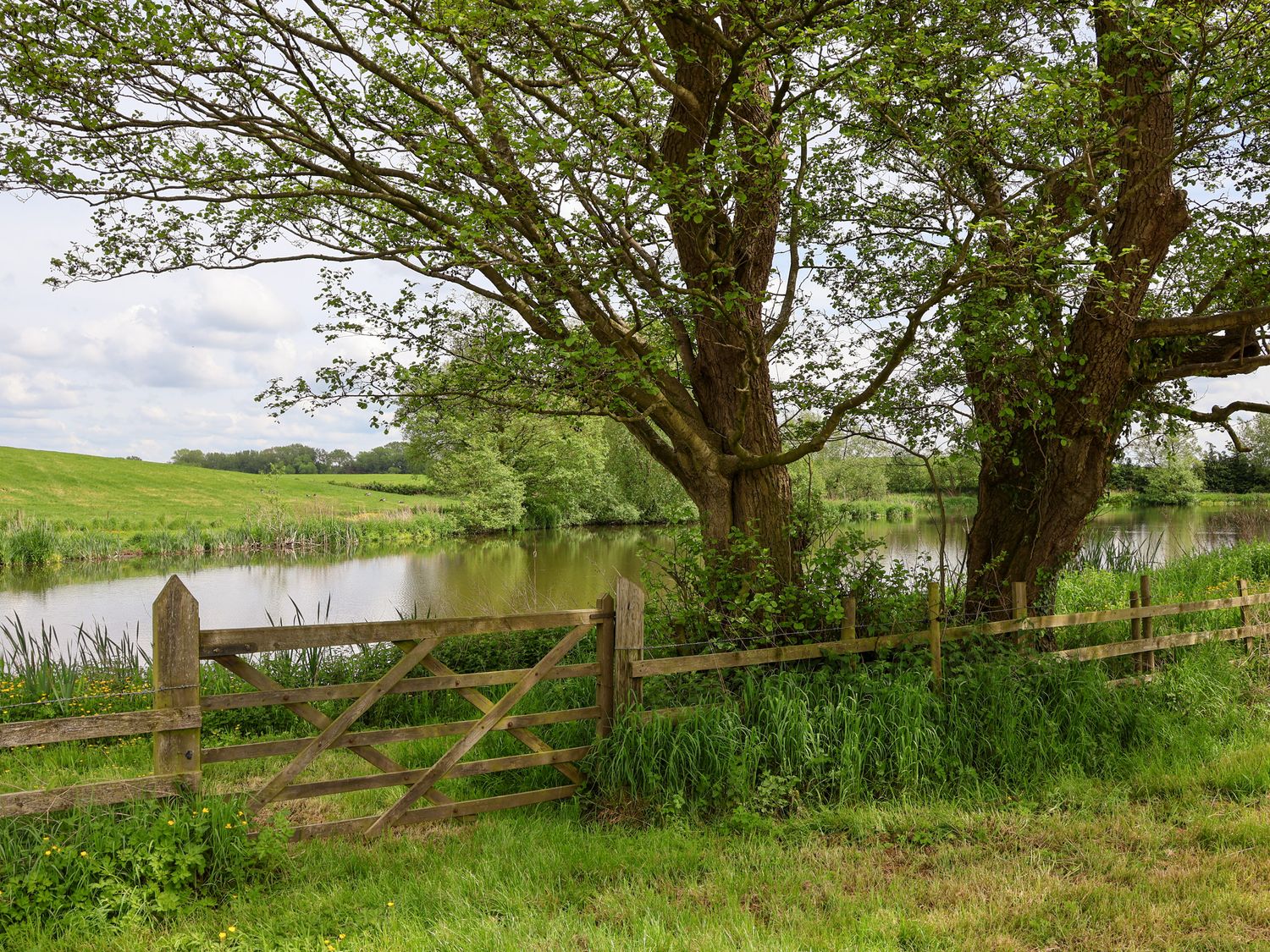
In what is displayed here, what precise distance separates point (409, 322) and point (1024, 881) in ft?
24.0

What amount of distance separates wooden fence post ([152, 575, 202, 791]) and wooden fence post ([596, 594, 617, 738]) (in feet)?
8.92

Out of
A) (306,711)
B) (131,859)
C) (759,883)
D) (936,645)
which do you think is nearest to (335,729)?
(306,711)

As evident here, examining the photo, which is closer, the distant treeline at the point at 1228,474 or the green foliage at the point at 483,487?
the green foliage at the point at 483,487

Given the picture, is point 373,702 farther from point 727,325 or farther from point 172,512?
point 172,512

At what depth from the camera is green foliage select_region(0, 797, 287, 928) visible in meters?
4.44

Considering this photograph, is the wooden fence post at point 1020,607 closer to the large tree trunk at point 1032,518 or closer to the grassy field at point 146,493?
the large tree trunk at point 1032,518

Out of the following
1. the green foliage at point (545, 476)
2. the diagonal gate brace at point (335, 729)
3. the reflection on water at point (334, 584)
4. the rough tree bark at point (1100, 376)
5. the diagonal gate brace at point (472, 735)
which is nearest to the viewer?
the diagonal gate brace at point (335, 729)

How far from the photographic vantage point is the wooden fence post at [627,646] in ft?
20.9

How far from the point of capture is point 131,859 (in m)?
4.70

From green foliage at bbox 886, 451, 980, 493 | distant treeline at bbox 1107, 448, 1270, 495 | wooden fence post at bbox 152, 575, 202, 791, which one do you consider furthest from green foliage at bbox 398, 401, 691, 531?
distant treeline at bbox 1107, 448, 1270, 495

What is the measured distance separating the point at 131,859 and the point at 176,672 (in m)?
1.04

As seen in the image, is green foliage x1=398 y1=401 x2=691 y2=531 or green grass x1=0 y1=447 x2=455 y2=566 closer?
green grass x1=0 y1=447 x2=455 y2=566

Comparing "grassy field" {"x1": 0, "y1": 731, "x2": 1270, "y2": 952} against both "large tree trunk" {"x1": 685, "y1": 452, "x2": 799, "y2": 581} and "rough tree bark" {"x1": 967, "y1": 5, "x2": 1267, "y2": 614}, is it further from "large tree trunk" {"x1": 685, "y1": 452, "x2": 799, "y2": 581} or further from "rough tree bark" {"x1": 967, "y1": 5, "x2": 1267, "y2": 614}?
"rough tree bark" {"x1": 967, "y1": 5, "x2": 1267, "y2": 614}

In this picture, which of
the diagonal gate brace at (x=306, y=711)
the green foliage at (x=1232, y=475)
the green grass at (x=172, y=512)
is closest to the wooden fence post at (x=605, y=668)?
the diagonal gate brace at (x=306, y=711)
